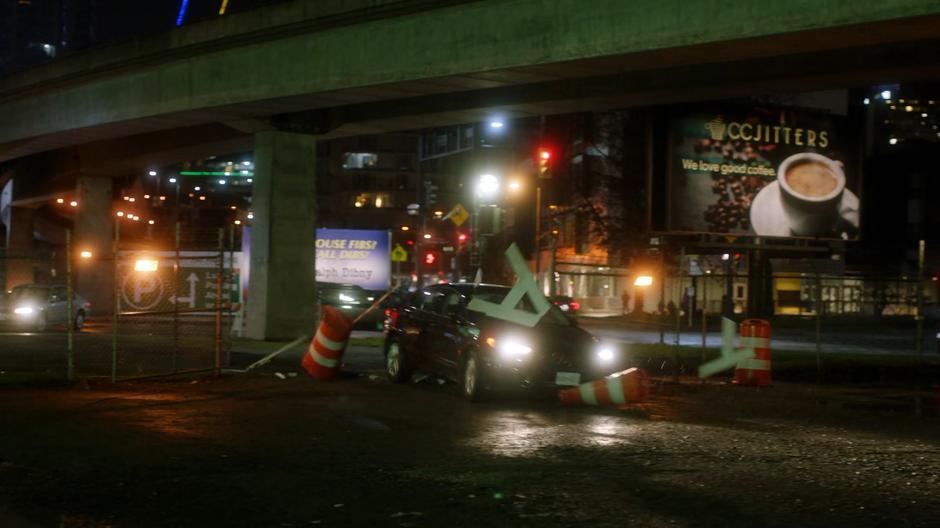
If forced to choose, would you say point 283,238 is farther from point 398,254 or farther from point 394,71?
point 398,254

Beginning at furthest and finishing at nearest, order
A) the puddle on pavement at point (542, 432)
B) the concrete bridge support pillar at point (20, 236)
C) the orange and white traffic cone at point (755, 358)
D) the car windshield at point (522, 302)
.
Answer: the concrete bridge support pillar at point (20, 236) < the orange and white traffic cone at point (755, 358) < the car windshield at point (522, 302) < the puddle on pavement at point (542, 432)

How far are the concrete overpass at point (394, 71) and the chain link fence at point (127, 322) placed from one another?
2.60 metres

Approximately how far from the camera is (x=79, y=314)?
2902 cm

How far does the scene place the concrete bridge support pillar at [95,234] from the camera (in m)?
38.9

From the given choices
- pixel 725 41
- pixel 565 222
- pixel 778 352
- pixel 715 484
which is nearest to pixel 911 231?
pixel 565 222

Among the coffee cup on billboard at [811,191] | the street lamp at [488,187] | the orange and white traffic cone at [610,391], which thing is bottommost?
the orange and white traffic cone at [610,391]

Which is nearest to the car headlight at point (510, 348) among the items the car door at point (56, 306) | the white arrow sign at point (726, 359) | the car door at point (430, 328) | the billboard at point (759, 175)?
the car door at point (430, 328)

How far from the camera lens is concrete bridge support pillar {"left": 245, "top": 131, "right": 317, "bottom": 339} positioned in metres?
23.8

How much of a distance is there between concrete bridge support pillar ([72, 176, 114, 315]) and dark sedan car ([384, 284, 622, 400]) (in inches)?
1035

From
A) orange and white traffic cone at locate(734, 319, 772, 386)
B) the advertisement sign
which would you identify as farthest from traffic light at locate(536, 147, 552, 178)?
orange and white traffic cone at locate(734, 319, 772, 386)

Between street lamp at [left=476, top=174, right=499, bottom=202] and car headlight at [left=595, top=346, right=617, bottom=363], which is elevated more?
street lamp at [left=476, top=174, right=499, bottom=202]

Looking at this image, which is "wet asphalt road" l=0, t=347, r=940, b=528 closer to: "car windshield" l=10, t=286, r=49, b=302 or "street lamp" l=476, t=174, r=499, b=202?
"car windshield" l=10, t=286, r=49, b=302

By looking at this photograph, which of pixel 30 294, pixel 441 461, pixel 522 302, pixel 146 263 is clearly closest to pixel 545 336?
pixel 522 302

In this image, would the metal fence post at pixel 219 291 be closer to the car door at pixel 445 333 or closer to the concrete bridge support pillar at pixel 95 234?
the car door at pixel 445 333
